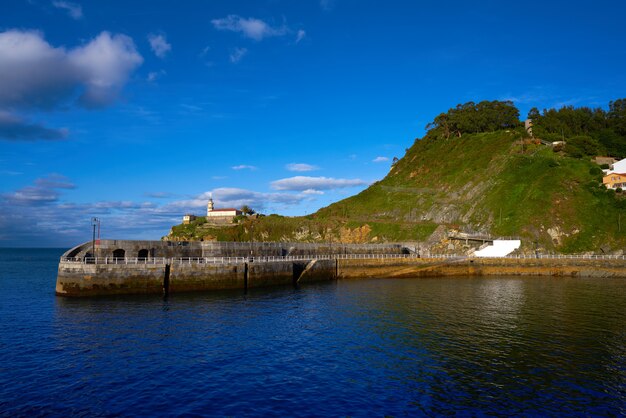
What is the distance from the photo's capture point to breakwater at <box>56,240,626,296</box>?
169ft

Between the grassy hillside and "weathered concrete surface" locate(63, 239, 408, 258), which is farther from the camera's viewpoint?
the grassy hillside

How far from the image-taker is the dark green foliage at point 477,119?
170875mm

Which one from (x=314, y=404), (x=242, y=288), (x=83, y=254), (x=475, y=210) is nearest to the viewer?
(x=314, y=404)

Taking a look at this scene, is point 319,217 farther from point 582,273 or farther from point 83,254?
point 83,254

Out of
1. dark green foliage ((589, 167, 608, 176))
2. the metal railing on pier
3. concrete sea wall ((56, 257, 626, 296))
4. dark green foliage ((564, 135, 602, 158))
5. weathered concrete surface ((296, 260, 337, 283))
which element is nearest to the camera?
concrete sea wall ((56, 257, 626, 296))

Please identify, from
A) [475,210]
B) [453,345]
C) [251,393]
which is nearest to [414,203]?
[475,210]

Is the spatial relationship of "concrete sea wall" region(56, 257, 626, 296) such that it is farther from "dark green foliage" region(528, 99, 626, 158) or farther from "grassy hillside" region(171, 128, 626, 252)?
"dark green foliage" region(528, 99, 626, 158)

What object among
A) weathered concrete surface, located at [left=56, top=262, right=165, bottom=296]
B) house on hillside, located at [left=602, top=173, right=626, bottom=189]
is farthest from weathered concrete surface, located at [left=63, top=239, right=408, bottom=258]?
house on hillside, located at [left=602, top=173, right=626, bottom=189]

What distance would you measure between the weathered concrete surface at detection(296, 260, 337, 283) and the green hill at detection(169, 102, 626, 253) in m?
43.0

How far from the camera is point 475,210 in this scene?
111688mm

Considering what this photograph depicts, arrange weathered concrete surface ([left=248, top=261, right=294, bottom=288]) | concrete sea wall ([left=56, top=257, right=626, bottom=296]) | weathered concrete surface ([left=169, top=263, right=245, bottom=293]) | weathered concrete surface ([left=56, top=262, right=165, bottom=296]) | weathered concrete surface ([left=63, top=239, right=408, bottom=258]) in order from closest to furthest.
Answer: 1. weathered concrete surface ([left=56, top=262, right=165, bottom=296])
2. concrete sea wall ([left=56, top=257, right=626, bottom=296])
3. weathered concrete surface ([left=169, top=263, right=245, bottom=293])
4. weathered concrete surface ([left=63, top=239, right=408, bottom=258])
5. weathered concrete surface ([left=248, top=261, right=294, bottom=288])

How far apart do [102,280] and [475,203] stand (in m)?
97.9

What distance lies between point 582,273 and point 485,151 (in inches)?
2895

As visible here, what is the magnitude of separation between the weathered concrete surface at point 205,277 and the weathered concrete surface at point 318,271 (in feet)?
45.9
